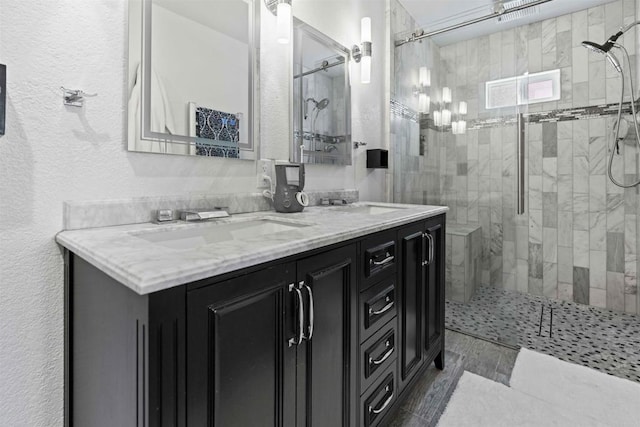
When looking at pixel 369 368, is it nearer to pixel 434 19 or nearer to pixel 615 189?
pixel 615 189

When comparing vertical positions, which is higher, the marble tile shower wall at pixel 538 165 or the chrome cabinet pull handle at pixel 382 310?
the marble tile shower wall at pixel 538 165

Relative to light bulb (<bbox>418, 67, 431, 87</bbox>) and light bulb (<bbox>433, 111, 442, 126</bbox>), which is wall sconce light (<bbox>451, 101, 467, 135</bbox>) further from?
light bulb (<bbox>418, 67, 431, 87</bbox>)

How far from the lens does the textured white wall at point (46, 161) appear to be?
90cm

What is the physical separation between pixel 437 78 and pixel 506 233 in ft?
5.05

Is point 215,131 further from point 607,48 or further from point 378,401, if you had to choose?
point 607,48

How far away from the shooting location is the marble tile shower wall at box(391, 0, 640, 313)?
262cm

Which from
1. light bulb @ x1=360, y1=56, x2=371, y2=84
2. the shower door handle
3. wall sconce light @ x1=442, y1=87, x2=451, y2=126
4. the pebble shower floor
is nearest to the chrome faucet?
light bulb @ x1=360, y1=56, x2=371, y2=84

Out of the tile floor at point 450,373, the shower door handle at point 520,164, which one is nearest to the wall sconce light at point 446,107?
the shower door handle at point 520,164

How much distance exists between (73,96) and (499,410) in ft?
6.99

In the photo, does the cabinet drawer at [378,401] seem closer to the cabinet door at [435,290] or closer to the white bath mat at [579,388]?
the cabinet door at [435,290]

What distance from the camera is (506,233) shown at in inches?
115

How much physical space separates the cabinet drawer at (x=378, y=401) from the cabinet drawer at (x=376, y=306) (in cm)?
25

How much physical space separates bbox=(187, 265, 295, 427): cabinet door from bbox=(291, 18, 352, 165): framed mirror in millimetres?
1134

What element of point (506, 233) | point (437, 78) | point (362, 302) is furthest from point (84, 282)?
point (506, 233)
